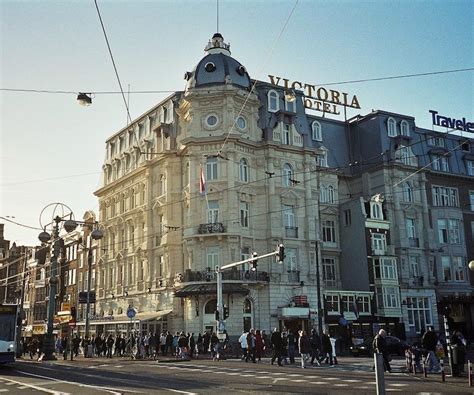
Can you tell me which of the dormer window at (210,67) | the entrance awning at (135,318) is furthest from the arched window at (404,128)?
the entrance awning at (135,318)

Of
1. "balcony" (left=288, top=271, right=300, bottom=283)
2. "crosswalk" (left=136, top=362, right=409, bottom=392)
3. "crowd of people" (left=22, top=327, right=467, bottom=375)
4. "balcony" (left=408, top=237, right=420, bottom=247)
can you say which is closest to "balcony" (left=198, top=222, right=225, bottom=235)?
"balcony" (left=288, top=271, right=300, bottom=283)

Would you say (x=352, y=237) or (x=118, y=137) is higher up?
(x=118, y=137)

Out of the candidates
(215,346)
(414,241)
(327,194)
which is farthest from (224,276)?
(414,241)

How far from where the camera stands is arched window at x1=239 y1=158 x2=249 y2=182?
1683 inches

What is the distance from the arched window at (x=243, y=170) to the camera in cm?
4275

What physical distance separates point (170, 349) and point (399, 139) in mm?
29157

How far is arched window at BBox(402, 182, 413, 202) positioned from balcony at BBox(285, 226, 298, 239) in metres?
12.5

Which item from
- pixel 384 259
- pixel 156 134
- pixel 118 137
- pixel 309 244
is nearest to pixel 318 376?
pixel 309 244

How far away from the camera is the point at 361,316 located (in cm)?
4488

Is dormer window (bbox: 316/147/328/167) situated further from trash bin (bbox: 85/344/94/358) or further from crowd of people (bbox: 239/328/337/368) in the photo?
trash bin (bbox: 85/344/94/358)

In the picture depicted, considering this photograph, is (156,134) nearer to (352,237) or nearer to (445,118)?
(352,237)

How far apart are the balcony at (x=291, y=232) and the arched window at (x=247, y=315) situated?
21.0 feet

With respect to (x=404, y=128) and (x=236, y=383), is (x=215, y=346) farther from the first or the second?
(x=404, y=128)

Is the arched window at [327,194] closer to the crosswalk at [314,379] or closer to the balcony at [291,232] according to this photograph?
the balcony at [291,232]
